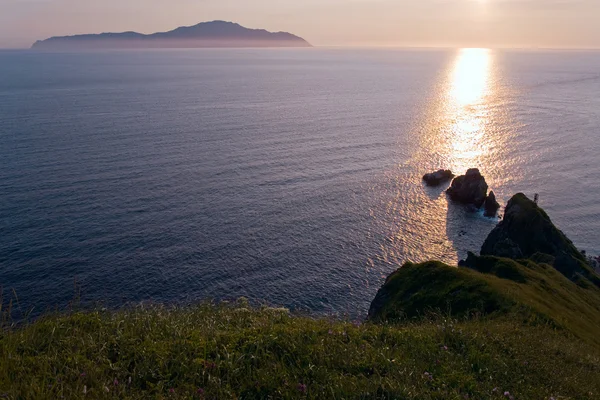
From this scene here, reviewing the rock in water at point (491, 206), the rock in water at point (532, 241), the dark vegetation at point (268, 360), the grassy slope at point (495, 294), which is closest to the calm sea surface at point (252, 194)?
the rock in water at point (491, 206)

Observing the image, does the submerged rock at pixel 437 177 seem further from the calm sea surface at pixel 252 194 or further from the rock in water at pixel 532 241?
the rock in water at pixel 532 241

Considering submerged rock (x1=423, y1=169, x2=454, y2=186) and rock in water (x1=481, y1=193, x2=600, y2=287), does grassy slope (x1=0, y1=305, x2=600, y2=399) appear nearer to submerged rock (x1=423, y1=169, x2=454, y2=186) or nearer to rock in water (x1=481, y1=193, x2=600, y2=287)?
rock in water (x1=481, y1=193, x2=600, y2=287)

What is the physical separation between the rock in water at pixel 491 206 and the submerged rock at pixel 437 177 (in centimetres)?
1201

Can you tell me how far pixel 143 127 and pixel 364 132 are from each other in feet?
198

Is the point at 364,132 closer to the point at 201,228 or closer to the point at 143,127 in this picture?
the point at 143,127

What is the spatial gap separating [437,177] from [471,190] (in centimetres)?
972

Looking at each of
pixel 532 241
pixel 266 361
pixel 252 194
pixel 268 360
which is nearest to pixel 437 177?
pixel 532 241

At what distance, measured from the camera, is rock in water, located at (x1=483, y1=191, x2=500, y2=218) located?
251 ft

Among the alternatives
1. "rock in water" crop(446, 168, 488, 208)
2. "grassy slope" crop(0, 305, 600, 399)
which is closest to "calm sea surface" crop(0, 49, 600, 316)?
"rock in water" crop(446, 168, 488, 208)

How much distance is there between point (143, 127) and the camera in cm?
11469

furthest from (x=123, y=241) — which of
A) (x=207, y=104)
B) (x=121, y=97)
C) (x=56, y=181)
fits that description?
(x=121, y=97)

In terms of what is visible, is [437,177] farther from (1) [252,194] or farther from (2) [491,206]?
(1) [252,194]

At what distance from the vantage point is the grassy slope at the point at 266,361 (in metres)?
11.4

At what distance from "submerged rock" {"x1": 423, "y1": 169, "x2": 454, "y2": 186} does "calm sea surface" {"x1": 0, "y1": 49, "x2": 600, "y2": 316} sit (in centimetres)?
207
